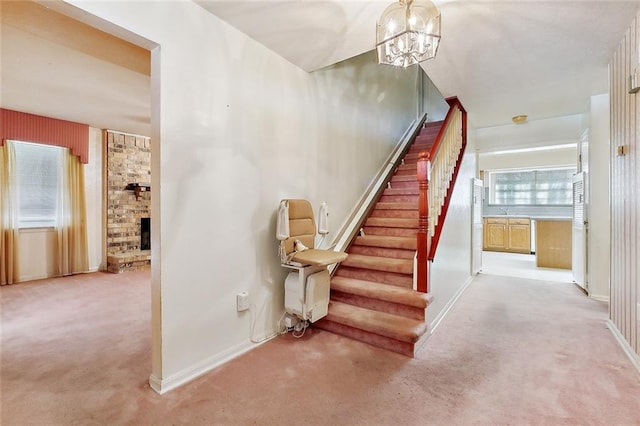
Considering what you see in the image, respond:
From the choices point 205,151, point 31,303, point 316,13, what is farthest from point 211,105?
point 31,303

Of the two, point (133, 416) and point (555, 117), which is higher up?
point (555, 117)

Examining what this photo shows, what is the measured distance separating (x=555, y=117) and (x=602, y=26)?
9.23 feet

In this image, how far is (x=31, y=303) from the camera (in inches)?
137

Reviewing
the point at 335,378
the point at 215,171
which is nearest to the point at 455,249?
the point at 335,378

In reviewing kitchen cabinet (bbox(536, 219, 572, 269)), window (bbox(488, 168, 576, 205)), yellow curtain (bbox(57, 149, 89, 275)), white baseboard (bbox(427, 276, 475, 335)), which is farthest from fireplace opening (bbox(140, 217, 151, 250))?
window (bbox(488, 168, 576, 205))

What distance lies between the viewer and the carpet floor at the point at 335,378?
1634mm

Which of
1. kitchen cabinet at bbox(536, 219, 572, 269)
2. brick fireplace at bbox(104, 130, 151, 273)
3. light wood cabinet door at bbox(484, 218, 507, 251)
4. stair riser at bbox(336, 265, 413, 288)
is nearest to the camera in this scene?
stair riser at bbox(336, 265, 413, 288)

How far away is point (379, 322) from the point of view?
8.27 feet

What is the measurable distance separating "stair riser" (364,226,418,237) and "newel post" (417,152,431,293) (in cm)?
88

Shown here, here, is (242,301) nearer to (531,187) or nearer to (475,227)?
(475,227)

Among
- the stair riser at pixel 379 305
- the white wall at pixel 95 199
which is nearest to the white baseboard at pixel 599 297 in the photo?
the stair riser at pixel 379 305

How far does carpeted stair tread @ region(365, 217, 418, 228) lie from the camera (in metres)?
3.67

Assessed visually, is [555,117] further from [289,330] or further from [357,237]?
[289,330]

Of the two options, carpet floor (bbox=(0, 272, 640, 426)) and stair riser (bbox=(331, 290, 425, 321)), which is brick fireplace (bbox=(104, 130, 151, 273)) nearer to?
carpet floor (bbox=(0, 272, 640, 426))
